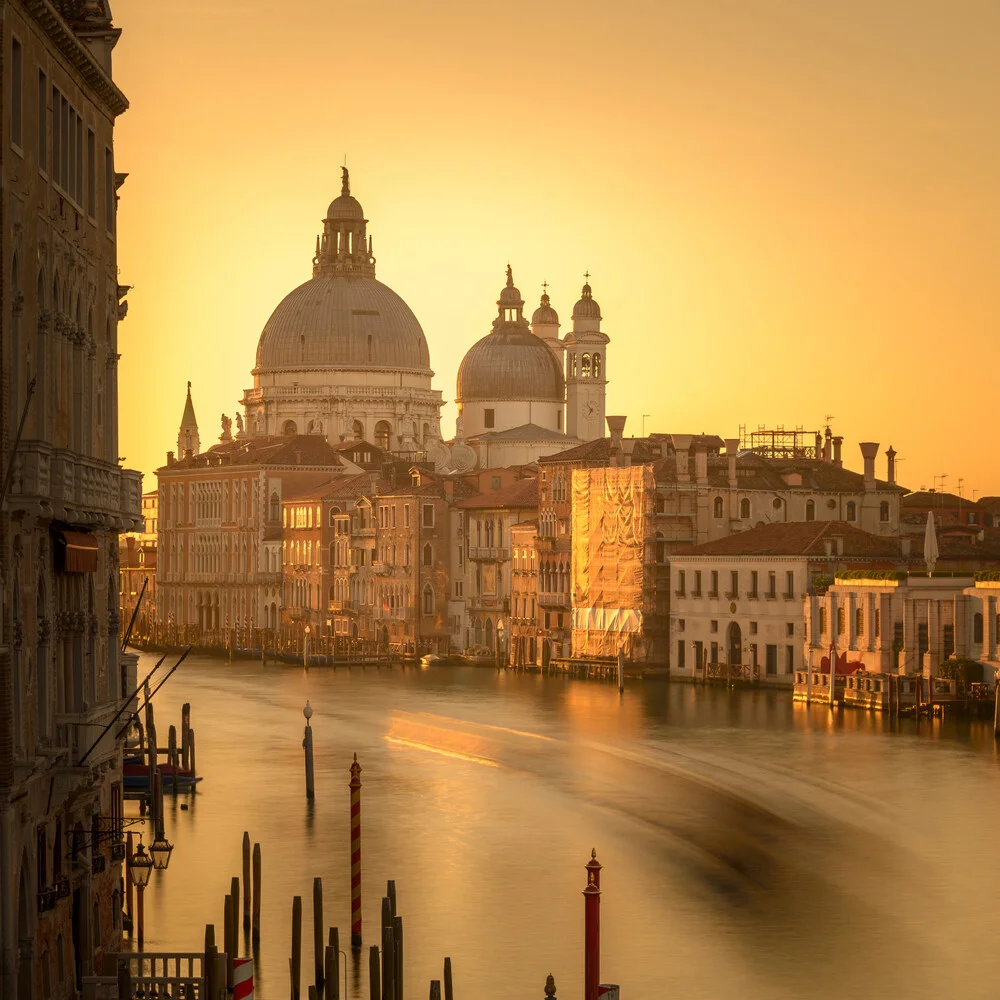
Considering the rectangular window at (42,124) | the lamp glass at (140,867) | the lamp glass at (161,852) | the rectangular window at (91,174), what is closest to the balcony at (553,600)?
the lamp glass at (161,852)

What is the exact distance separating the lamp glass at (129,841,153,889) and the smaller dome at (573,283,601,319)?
101 m

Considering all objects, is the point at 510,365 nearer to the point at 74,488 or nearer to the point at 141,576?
the point at 141,576

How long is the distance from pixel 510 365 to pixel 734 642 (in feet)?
188

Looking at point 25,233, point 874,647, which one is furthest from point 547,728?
point 25,233

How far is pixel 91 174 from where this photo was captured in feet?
79.5

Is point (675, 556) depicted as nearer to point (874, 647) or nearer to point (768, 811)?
point (874, 647)

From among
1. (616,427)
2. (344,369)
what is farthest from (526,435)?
(616,427)

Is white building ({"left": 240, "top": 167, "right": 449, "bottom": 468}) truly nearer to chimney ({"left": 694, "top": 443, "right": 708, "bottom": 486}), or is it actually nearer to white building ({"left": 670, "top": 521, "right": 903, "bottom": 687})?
chimney ({"left": 694, "top": 443, "right": 708, "bottom": 486})

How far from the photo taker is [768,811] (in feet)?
145

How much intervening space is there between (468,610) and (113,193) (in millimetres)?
72768

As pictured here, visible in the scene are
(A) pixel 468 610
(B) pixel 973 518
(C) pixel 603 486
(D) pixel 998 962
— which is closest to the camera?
(D) pixel 998 962

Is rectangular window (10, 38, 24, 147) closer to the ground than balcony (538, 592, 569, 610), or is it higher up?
higher up

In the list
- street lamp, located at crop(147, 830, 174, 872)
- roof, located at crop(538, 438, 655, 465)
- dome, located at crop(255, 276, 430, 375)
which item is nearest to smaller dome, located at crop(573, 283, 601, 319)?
dome, located at crop(255, 276, 430, 375)

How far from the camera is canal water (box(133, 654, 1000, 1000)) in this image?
29922 millimetres
